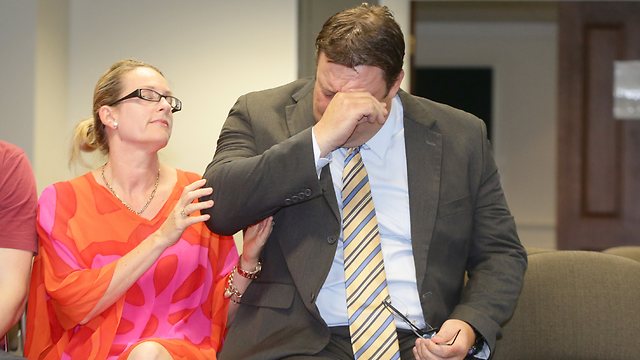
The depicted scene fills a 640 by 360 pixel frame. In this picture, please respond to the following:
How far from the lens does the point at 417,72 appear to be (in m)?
9.52

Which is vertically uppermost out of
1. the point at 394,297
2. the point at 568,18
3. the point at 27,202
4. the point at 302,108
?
the point at 568,18

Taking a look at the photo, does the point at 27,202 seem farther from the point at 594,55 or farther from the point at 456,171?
the point at 594,55

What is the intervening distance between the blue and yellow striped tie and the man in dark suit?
0.02 metres

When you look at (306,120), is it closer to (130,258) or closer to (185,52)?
(130,258)

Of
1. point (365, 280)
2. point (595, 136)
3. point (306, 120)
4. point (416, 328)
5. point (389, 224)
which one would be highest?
point (306, 120)

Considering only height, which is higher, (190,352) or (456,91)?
(456,91)

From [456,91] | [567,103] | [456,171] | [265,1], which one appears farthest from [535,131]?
[456,171]

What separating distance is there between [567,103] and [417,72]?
3.94m

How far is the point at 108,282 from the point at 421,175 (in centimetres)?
83

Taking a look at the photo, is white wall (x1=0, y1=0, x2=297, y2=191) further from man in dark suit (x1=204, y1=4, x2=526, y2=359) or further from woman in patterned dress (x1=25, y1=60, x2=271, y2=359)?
man in dark suit (x1=204, y1=4, x2=526, y2=359)

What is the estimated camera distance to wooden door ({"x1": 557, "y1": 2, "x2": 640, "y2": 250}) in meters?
5.58

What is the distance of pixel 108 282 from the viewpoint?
2350 millimetres

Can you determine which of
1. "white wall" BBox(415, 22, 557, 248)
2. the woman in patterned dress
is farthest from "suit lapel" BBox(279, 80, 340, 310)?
"white wall" BBox(415, 22, 557, 248)

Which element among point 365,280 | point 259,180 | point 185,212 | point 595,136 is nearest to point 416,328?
point 365,280
